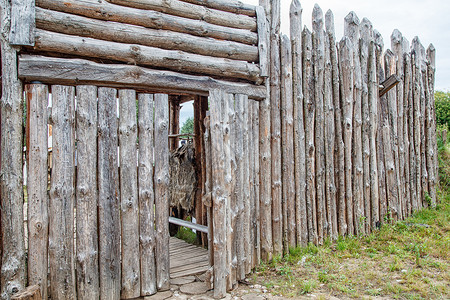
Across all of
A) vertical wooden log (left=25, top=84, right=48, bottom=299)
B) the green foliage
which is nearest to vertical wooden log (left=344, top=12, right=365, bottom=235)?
vertical wooden log (left=25, top=84, right=48, bottom=299)

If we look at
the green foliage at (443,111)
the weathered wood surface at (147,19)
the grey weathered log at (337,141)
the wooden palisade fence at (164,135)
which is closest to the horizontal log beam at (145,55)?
the wooden palisade fence at (164,135)

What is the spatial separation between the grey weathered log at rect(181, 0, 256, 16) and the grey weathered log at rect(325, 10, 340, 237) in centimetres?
149

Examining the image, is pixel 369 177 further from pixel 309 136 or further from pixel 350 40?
pixel 350 40

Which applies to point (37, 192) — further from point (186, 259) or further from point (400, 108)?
point (400, 108)

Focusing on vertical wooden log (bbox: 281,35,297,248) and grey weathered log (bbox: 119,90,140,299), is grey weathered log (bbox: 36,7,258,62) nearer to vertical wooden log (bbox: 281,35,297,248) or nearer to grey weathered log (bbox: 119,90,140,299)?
vertical wooden log (bbox: 281,35,297,248)

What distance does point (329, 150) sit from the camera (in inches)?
210

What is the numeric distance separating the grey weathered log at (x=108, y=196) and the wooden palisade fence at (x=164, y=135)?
0.01 metres

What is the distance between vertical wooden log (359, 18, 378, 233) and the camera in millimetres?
5695

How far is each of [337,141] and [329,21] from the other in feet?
6.41

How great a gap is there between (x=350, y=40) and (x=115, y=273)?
16.6 ft

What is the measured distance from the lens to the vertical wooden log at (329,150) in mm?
5281

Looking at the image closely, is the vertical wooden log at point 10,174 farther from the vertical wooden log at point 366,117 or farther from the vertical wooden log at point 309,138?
the vertical wooden log at point 366,117

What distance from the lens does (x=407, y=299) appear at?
3561 mm

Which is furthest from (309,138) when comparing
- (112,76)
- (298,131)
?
(112,76)
